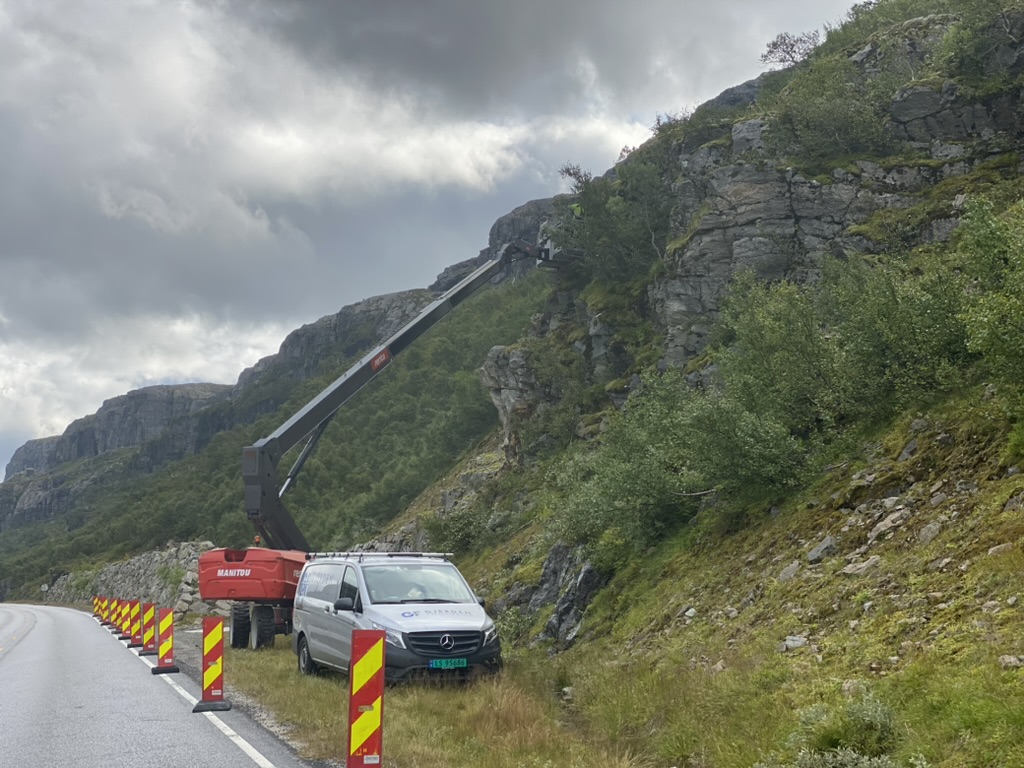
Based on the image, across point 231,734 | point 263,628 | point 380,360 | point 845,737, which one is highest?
point 380,360

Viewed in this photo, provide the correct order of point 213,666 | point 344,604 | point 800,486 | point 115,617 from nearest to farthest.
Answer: point 213,666 < point 344,604 < point 800,486 < point 115,617

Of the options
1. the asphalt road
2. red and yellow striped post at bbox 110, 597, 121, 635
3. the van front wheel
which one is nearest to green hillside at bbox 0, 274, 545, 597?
red and yellow striped post at bbox 110, 597, 121, 635

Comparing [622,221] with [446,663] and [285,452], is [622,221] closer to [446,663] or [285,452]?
[285,452]

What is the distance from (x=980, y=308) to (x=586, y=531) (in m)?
9.74

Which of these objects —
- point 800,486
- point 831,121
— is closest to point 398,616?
point 800,486

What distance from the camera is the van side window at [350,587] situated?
11.9m

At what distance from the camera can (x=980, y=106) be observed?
25641 mm

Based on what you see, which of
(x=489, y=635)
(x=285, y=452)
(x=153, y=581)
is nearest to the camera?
(x=489, y=635)

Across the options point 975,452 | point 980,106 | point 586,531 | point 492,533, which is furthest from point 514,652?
point 980,106

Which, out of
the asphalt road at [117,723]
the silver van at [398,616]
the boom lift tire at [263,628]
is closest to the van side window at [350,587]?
the silver van at [398,616]

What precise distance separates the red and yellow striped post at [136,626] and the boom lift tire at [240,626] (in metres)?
3.48

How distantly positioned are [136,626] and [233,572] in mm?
5261

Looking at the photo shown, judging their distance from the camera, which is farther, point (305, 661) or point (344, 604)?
point (305, 661)

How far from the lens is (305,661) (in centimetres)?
1349
